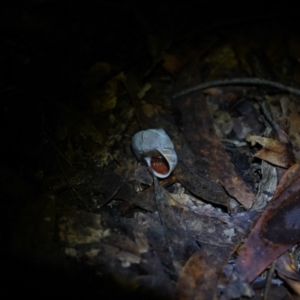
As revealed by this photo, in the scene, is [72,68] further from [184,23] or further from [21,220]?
[21,220]

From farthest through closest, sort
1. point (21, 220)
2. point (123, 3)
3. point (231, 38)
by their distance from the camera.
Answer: point (123, 3) → point (231, 38) → point (21, 220)

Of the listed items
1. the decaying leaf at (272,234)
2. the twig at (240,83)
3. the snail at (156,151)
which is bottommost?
the decaying leaf at (272,234)

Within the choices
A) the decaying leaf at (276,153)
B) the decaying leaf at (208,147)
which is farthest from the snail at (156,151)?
the decaying leaf at (276,153)

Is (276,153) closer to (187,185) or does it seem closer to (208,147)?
(208,147)

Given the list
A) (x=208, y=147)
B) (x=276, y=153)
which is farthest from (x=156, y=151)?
(x=276, y=153)

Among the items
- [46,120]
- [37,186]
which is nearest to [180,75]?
[46,120]

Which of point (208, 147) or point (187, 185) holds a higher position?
point (208, 147)

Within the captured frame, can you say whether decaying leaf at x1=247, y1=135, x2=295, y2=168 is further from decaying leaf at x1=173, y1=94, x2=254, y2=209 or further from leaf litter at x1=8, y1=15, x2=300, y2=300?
decaying leaf at x1=173, y1=94, x2=254, y2=209

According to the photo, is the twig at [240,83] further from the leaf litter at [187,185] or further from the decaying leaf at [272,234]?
the decaying leaf at [272,234]
